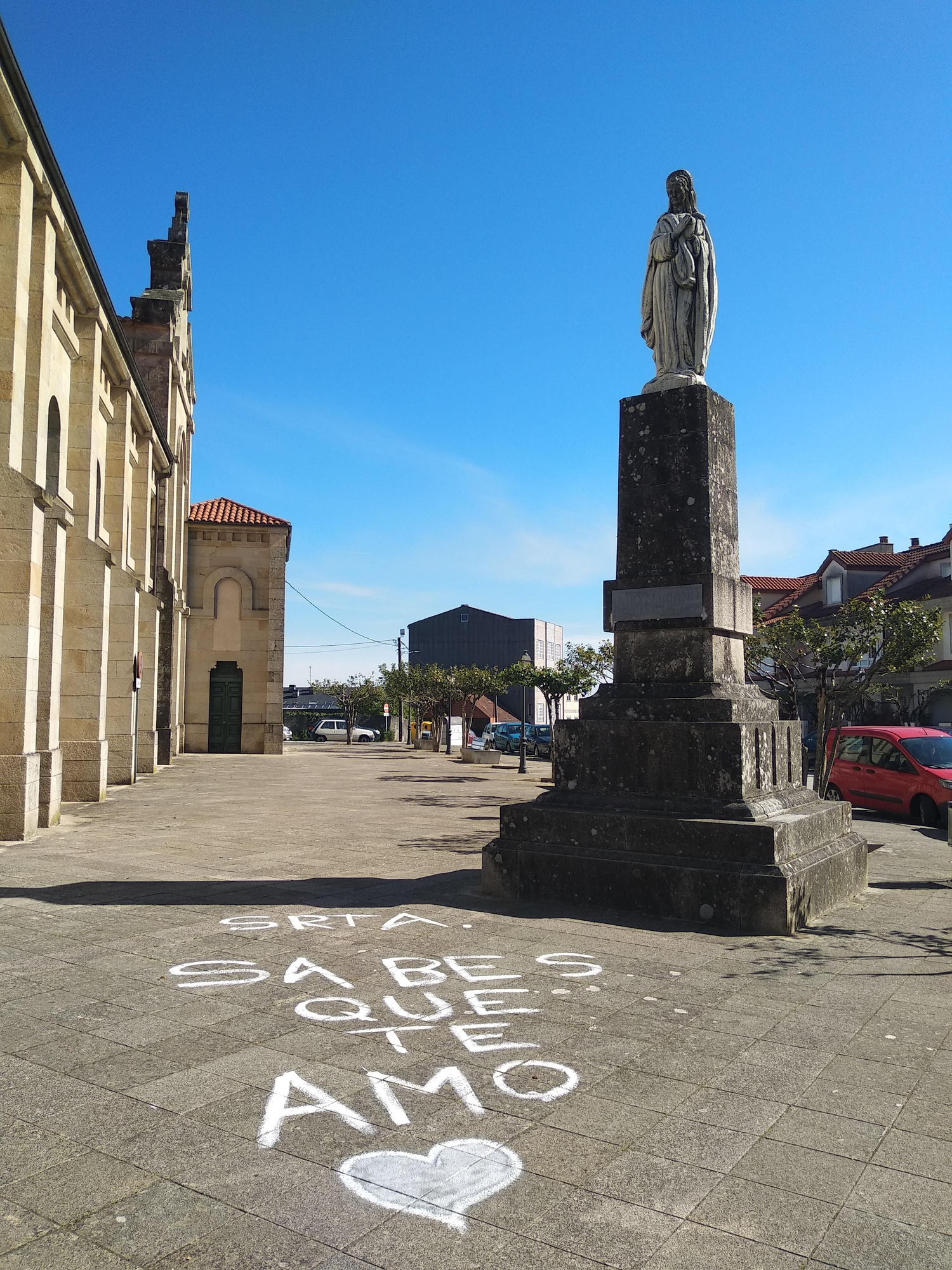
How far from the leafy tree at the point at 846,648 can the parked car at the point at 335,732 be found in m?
43.3

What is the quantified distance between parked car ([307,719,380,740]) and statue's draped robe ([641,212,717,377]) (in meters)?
48.9

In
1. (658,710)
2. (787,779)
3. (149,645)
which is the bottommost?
(787,779)

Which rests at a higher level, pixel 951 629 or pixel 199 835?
pixel 951 629

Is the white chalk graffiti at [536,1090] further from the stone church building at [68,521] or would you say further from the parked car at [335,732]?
the parked car at [335,732]

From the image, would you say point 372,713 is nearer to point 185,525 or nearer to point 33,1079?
point 185,525

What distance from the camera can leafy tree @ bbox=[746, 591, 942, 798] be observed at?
528 inches

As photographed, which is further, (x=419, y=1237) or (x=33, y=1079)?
(x=33, y=1079)

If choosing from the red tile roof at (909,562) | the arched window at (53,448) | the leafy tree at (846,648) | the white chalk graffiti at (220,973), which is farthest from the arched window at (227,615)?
the white chalk graffiti at (220,973)

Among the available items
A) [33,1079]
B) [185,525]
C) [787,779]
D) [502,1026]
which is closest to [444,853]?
[787,779]

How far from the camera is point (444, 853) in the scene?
33.8ft

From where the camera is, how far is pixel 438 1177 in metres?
3.03

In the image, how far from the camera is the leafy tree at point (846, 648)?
1341 cm

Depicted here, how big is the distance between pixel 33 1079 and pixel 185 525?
2919cm

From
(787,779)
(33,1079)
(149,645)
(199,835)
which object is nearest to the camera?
(33,1079)
